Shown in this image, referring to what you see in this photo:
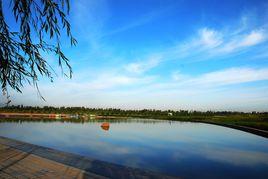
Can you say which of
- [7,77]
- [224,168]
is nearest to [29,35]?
[7,77]

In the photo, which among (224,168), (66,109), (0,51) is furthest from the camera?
(66,109)

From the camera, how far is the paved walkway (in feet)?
32.7

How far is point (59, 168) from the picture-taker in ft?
35.9

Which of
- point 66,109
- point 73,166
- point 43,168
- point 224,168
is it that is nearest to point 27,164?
point 43,168

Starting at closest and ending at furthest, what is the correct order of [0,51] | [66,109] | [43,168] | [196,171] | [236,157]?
[0,51], [43,168], [196,171], [236,157], [66,109]

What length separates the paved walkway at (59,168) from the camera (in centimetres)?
997

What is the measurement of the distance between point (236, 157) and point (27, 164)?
1515 centimetres

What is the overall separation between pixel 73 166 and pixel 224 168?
30.1 ft

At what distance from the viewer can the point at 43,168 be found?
11.0 metres

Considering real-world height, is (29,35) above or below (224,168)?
above

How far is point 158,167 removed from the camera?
16.3 m

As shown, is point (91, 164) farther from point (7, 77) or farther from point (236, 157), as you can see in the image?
point (236, 157)

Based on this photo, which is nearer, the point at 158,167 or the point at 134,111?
the point at 158,167

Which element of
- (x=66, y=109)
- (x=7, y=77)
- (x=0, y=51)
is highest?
(x=66, y=109)
